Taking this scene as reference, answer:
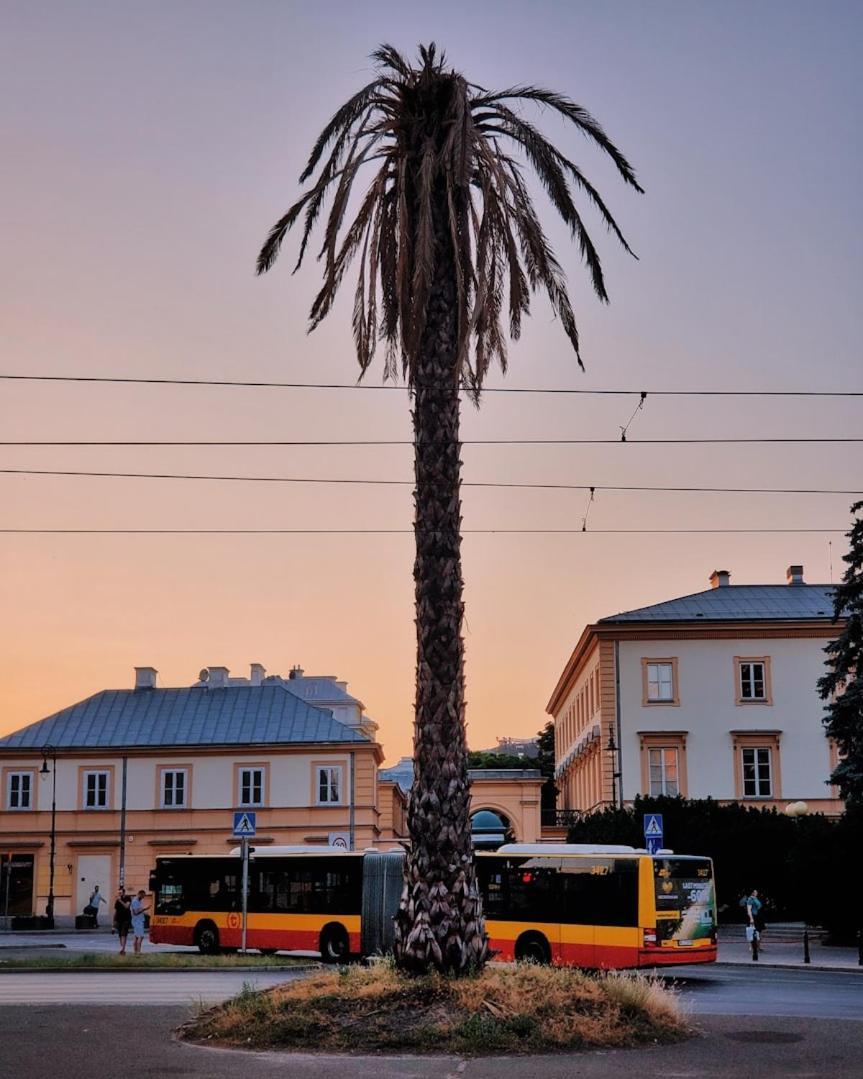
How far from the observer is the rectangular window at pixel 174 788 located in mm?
70500

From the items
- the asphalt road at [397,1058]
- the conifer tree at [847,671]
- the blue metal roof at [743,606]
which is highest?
the blue metal roof at [743,606]

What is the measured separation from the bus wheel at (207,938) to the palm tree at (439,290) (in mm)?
22124

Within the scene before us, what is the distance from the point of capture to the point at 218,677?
78125 mm

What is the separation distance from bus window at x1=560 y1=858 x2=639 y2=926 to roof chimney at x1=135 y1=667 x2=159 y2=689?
4846cm

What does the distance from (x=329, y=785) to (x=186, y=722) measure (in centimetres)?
841

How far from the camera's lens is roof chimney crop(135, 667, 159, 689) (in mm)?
76875

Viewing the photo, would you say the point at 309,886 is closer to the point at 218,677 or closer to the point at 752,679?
the point at 752,679

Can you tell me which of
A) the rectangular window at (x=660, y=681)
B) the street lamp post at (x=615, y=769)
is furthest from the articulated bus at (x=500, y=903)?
the rectangular window at (x=660, y=681)

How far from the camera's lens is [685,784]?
62719 mm

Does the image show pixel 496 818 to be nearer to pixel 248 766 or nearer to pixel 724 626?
pixel 248 766

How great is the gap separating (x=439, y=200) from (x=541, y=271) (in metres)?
1.79

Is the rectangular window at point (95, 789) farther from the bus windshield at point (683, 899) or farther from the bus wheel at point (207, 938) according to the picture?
the bus windshield at point (683, 899)

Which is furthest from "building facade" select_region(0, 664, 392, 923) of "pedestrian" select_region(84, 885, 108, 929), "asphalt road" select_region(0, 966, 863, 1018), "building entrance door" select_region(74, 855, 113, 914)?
"asphalt road" select_region(0, 966, 863, 1018)

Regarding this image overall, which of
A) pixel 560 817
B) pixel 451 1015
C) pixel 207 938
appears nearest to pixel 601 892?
pixel 207 938
